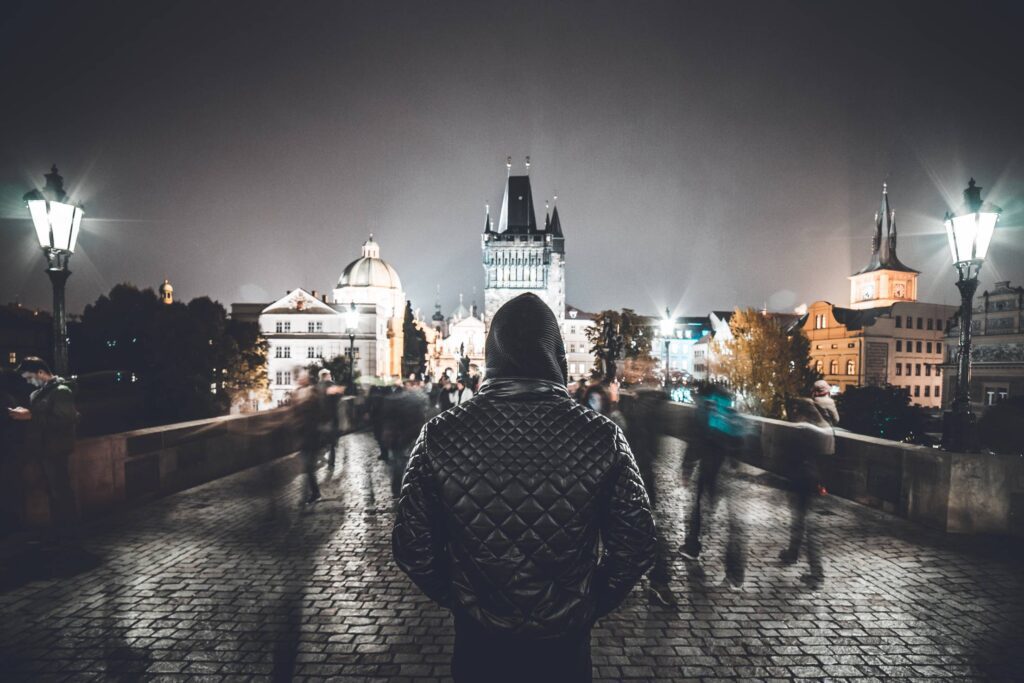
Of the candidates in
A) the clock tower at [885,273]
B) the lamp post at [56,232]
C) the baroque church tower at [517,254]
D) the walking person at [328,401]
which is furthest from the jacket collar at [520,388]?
the clock tower at [885,273]

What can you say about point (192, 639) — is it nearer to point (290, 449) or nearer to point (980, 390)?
point (290, 449)

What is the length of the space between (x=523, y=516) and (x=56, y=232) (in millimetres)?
8386

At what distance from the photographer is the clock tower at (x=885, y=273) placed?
103 m

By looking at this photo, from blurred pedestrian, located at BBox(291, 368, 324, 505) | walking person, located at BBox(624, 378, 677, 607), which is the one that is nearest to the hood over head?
walking person, located at BBox(624, 378, 677, 607)

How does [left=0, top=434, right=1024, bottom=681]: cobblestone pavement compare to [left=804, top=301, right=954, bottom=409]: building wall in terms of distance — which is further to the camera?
[left=804, top=301, right=954, bottom=409]: building wall

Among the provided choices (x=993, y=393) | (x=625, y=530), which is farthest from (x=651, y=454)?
(x=993, y=393)

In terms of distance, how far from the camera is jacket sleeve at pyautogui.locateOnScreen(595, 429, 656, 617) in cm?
223

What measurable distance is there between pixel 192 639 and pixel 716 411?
588 centimetres

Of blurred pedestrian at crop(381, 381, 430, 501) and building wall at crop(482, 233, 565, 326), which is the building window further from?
building wall at crop(482, 233, 565, 326)

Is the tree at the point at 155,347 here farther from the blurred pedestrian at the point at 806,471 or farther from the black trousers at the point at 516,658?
the black trousers at the point at 516,658

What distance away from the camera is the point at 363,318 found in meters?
76.4

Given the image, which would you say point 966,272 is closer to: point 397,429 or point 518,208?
point 397,429

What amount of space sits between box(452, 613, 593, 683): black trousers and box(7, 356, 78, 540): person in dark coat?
6896mm

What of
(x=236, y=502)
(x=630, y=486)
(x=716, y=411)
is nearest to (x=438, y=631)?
(x=630, y=486)
